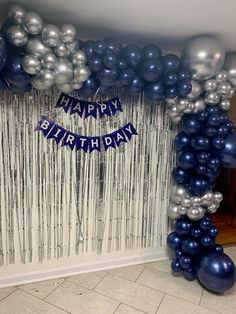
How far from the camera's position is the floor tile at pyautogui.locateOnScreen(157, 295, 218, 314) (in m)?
2.30

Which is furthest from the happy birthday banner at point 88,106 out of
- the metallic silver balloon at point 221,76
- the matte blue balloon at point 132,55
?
the metallic silver balloon at point 221,76

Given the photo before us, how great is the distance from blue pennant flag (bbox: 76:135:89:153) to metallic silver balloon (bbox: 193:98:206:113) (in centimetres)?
93

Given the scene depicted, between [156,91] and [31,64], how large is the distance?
3.08ft

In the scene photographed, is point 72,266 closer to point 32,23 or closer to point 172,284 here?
point 172,284

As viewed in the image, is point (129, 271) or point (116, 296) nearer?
point (116, 296)

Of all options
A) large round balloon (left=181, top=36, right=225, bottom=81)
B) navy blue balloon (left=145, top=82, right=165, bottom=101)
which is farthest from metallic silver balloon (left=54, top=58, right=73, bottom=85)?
large round balloon (left=181, top=36, right=225, bottom=81)

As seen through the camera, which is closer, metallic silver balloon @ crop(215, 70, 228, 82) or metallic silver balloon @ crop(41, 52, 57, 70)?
metallic silver balloon @ crop(41, 52, 57, 70)

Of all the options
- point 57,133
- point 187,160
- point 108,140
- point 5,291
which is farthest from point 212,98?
point 5,291

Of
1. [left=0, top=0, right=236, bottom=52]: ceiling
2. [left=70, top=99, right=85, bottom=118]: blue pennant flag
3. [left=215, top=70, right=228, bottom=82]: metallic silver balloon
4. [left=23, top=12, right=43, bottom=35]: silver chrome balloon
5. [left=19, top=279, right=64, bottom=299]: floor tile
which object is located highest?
[left=0, top=0, right=236, bottom=52]: ceiling

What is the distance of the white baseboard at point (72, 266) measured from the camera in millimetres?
2537

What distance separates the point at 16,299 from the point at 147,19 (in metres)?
2.33

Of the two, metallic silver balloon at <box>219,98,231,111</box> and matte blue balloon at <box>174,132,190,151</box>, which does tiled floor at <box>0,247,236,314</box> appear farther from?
metallic silver balloon at <box>219,98,231,111</box>

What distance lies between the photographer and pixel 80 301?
237 cm

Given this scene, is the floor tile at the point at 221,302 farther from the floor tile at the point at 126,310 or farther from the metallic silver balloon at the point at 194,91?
the metallic silver balloon at the point at 194,91
